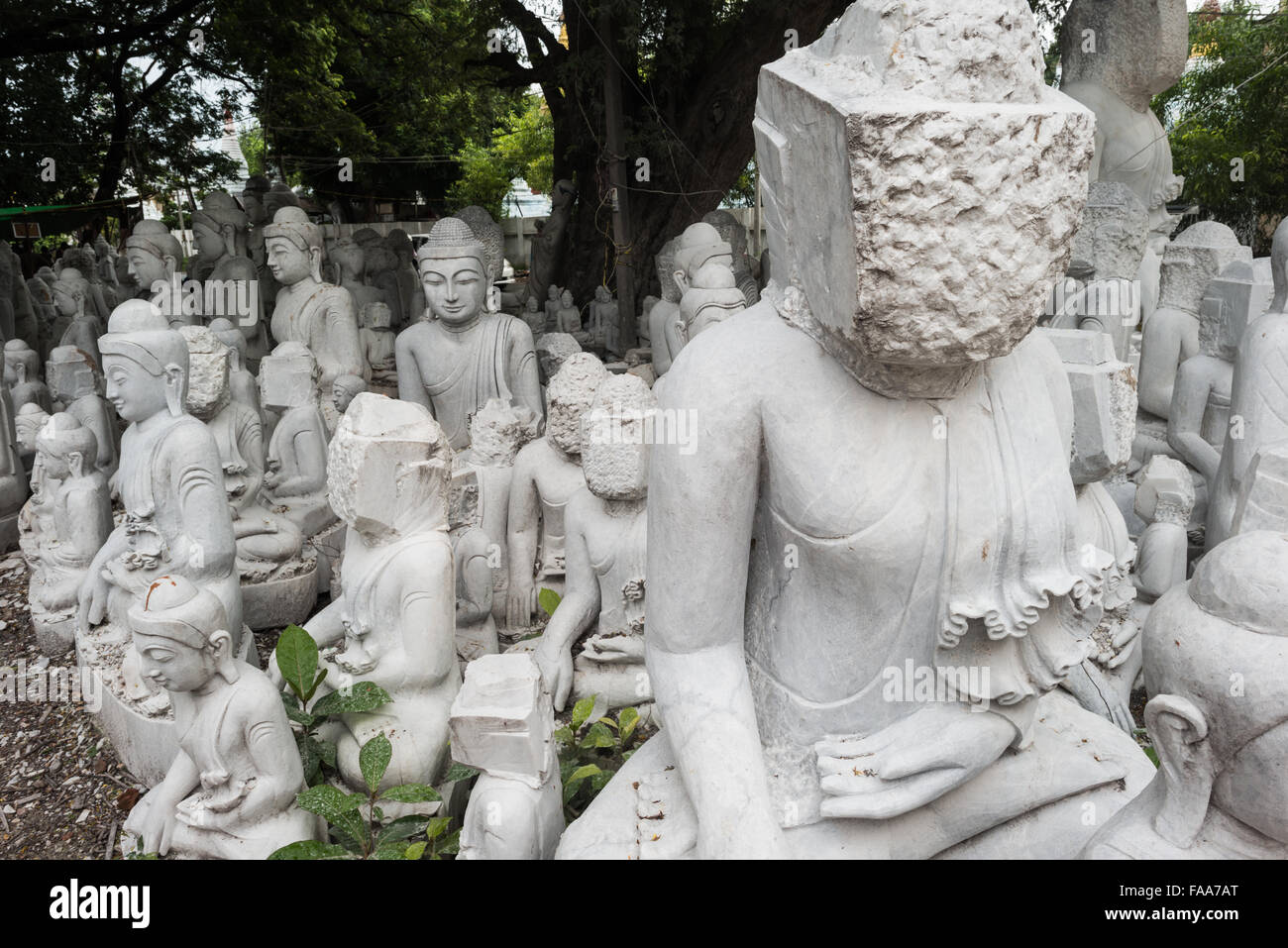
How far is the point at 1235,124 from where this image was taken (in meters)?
12.4

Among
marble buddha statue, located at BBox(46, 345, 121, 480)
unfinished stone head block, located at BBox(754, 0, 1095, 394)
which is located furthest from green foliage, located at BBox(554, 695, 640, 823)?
marble buddha statue, located at BBox(46, 345, 121, 480)

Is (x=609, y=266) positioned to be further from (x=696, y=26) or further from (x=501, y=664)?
(x=501, y=664)

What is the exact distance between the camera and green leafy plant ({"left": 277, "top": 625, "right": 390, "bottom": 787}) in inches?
138

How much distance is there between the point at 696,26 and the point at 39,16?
6.25m

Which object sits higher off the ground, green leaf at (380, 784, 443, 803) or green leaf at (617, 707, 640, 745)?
green leaf at (617, 707, 640, 745)

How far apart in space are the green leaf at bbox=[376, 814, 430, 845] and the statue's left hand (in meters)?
1.67

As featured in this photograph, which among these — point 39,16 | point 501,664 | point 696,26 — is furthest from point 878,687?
point 39,16

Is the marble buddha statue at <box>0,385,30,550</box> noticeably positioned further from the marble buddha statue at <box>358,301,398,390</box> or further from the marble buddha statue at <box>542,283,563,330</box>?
the marble buddha statue at <box>542,283,563,330</box>

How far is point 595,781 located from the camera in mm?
3230

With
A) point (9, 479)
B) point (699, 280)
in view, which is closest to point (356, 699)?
point (699, 280)

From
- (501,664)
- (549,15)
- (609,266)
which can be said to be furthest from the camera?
(609,266)

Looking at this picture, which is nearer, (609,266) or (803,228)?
(803,228)

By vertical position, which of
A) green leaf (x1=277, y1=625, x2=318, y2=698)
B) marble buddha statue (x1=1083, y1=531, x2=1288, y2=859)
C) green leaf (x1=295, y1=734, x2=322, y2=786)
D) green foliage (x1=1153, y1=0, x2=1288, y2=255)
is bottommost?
green leaf (x1=295, y1=734, x2=322, y2=786)

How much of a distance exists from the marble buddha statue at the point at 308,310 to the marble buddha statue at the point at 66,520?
2055 millimetres
